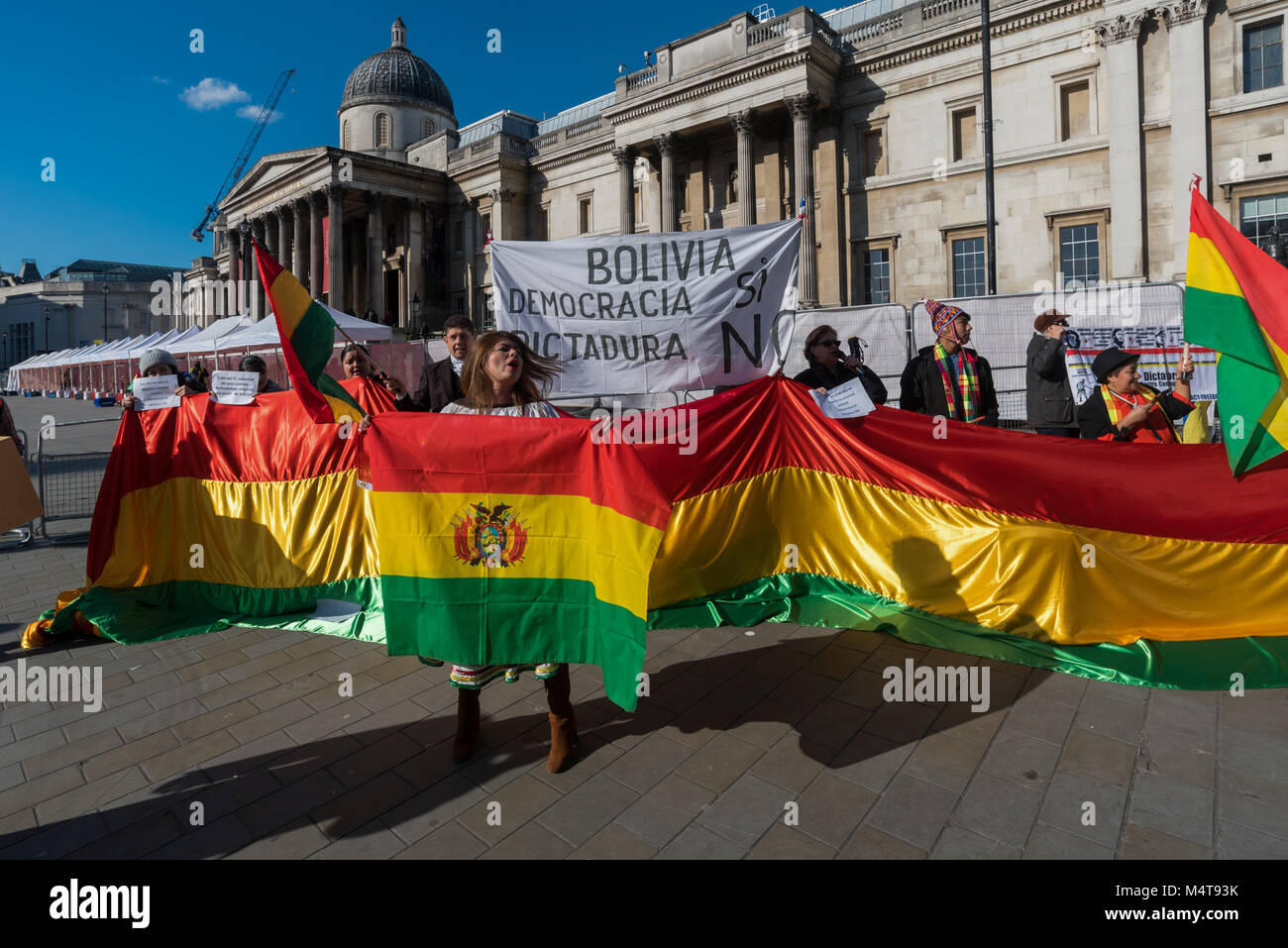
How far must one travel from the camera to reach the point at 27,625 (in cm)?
533

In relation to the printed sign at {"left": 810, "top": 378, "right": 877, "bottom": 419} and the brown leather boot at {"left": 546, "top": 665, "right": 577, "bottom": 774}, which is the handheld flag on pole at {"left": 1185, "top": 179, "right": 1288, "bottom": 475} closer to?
the printed sign at {"left": 810, "top": 378, "right": 877, "bottom": 419}

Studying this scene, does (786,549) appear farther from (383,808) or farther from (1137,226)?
(1137,226)

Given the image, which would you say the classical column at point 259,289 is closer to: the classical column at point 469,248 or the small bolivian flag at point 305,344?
the classical column at point 469,248

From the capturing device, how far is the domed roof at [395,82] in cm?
5581

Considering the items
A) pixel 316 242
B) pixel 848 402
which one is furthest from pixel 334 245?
pixel 848 402

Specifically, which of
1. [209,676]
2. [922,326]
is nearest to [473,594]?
[209,676]

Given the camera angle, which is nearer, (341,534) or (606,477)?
(606,477)

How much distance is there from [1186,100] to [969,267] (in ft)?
24.6

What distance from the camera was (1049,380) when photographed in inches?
267

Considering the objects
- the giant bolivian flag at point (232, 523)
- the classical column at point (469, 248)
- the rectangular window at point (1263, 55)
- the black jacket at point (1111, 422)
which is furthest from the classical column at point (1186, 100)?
the classical column at point (469, 248)

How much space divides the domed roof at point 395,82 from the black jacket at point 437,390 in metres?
60.0

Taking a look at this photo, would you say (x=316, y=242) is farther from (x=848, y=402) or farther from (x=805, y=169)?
(x=848, y=402)
